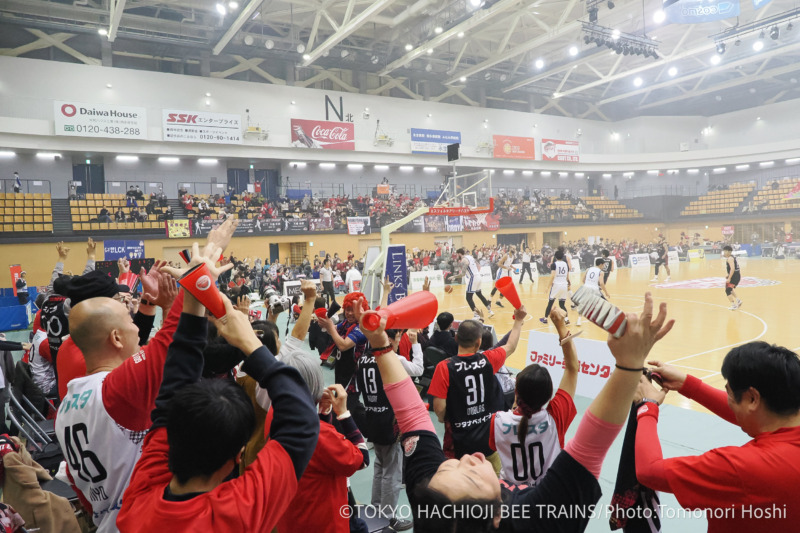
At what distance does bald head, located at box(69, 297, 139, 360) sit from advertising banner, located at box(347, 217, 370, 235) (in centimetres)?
2485

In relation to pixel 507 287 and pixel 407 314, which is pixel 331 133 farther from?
pixel 407 314

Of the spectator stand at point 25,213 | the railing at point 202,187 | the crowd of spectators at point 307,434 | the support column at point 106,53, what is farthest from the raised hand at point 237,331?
the support column at point 106,53

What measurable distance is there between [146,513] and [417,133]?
30.3 metres

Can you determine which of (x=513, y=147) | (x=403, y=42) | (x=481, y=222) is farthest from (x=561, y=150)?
(x=403, y=42)

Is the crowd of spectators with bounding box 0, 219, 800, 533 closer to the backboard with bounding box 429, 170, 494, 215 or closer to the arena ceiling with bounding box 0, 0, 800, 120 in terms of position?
the backboard with bounding box 429, 170, 494, 215

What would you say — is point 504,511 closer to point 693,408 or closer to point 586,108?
point 693,408

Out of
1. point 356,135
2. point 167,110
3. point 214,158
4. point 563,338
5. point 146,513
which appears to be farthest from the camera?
point 356,135

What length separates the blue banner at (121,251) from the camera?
57.2 feet

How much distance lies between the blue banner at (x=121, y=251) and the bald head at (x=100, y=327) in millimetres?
17472

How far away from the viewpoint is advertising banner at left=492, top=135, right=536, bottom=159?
3300 cm

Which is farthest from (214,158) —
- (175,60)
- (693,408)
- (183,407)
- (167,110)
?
(183,407)

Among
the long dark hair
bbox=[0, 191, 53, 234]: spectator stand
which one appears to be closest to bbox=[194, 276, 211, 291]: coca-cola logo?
the long dark hair

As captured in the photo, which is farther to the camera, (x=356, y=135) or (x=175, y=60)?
(x=356, y=135)

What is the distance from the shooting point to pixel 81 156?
78.3ft
